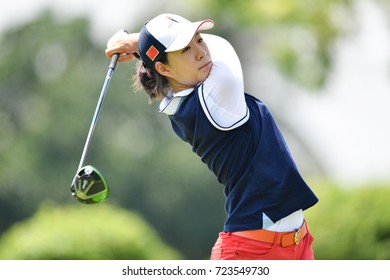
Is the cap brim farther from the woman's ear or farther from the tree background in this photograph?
the tree background

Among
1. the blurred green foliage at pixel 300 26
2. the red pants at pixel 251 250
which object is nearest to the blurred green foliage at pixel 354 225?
the red pants at pixel 251 250

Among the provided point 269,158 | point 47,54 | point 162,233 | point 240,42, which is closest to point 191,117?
point 269,158

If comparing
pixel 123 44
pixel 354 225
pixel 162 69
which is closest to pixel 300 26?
pixel 354 225

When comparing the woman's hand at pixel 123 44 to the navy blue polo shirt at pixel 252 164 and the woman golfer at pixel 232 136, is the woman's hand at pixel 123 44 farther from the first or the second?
the navy blue polo shirt at pixel 252 164

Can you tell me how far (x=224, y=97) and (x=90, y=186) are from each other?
0.86m

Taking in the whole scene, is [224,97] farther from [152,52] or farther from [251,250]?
[251,250]

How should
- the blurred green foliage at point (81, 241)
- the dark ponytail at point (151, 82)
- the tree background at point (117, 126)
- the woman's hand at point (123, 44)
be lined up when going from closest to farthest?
1. the dark ponytail at point (151, 82)
2. the woman's hand at point (123, 44)
3. the blurred green foliage at point (81, 241)
4. the tree background at point (117, 126)

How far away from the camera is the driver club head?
199 inches

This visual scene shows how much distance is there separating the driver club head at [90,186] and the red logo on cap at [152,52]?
65 cm

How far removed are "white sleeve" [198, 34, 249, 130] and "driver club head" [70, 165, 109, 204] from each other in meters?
0.70

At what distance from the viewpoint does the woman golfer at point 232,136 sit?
4832 mm

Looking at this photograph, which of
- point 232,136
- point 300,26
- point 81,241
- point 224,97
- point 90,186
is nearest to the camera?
point 224,97

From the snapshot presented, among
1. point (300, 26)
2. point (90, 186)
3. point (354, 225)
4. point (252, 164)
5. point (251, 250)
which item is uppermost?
Result: point (252, 164)

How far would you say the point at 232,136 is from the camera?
489cm
